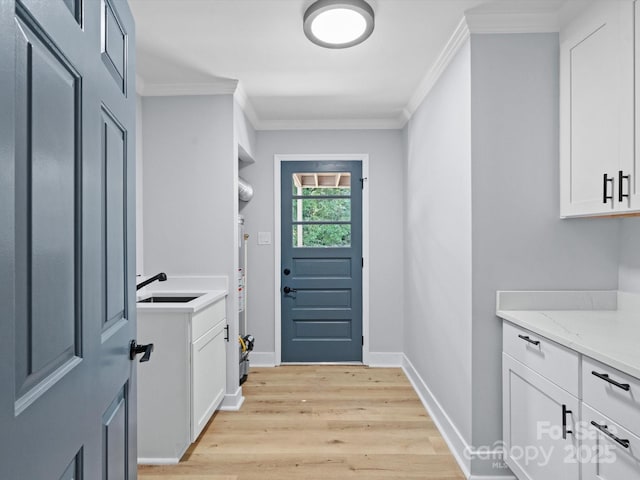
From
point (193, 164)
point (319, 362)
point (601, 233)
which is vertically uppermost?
point (193, 164)

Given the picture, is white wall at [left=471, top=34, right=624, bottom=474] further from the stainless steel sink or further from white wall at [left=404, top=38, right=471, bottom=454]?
the stainless steel sink

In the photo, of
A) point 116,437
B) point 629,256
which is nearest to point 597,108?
point 629,256

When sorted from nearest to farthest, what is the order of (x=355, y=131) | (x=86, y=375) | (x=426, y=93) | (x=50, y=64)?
(x=50, y=64)
(x=86, y=375)
(x=426, y=93)
(x=355, y=131)

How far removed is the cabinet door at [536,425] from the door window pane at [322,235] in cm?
230

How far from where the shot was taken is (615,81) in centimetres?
167

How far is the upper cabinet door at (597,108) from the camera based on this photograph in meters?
1.63

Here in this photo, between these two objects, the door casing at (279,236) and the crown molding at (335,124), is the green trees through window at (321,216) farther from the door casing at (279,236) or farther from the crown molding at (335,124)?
the crown molding at (335,124)

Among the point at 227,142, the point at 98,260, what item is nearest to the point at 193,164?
the point at 227,142

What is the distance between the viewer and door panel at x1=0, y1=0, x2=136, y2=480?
56cm

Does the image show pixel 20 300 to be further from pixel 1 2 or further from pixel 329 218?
pixel 329 218

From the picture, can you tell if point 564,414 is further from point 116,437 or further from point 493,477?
point 116,437

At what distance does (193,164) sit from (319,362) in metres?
2.38

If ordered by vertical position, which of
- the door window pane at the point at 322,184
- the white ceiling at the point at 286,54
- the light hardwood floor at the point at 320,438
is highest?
the white ceiling at the point at 286,54

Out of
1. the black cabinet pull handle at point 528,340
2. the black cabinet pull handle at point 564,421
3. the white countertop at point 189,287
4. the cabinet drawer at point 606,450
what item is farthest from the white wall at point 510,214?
the white countertop at point 189,287
